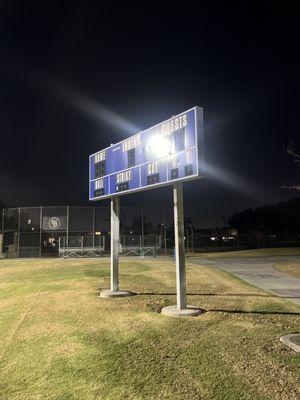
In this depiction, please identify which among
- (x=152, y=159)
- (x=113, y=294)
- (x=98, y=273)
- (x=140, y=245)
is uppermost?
(x=152, y=159)

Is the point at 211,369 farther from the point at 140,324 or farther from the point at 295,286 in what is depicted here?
the point at 295,286

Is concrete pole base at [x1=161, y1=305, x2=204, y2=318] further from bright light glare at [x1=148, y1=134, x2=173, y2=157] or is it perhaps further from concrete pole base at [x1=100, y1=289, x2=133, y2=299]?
bright light glare at [x1=148, y1=134, x2=173, y2=157]

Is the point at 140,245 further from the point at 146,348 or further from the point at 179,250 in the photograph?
the point at 146,348

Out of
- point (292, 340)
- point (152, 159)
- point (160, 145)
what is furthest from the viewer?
point (152, 159)

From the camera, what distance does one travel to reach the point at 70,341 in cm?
712

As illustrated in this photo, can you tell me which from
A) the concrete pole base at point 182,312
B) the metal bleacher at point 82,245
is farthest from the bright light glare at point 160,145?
the metal bleacher at point 82,245

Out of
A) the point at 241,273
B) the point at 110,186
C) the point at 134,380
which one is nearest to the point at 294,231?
the point at 241,273

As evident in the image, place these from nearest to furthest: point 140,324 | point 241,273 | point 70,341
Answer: point 70,341, point 140,324, point 241,273

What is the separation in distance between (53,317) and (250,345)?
4.13 meters

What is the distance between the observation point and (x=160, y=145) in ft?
31.3

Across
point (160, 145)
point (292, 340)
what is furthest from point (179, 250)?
point (292, 340)

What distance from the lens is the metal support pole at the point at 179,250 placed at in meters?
8.96

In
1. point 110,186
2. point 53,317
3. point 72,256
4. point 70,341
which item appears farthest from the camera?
point 72,256

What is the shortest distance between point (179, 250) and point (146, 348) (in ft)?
9.71
